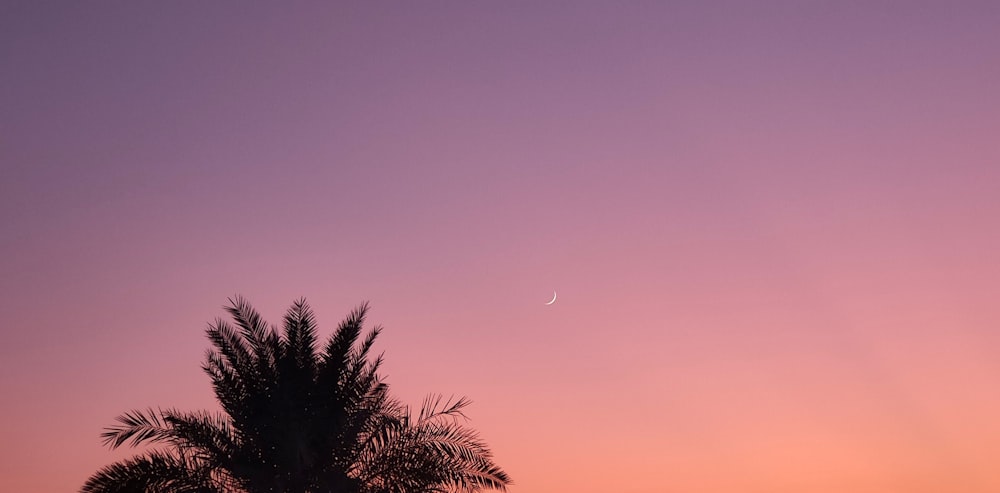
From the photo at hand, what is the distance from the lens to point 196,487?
3139cm

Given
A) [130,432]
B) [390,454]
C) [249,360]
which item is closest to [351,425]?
[390,454]

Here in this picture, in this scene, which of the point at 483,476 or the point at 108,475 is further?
the point at 483,476

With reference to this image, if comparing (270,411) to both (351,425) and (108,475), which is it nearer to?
(351,425)

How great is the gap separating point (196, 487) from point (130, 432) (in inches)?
86.4

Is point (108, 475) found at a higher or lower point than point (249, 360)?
lower

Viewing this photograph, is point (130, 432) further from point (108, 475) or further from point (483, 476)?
point (483, 476)

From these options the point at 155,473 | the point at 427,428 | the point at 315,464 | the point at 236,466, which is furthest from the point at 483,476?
the point at 155,473

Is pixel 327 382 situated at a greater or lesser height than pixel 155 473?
greater

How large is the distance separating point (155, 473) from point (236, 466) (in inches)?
79.8

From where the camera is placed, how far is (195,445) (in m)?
32.1

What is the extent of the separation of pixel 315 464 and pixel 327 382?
84.5 inches

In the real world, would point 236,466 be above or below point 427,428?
below

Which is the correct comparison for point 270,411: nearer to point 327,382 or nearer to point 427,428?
point 327,382

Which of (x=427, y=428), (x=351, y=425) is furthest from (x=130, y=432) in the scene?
(x=427, y=428)
